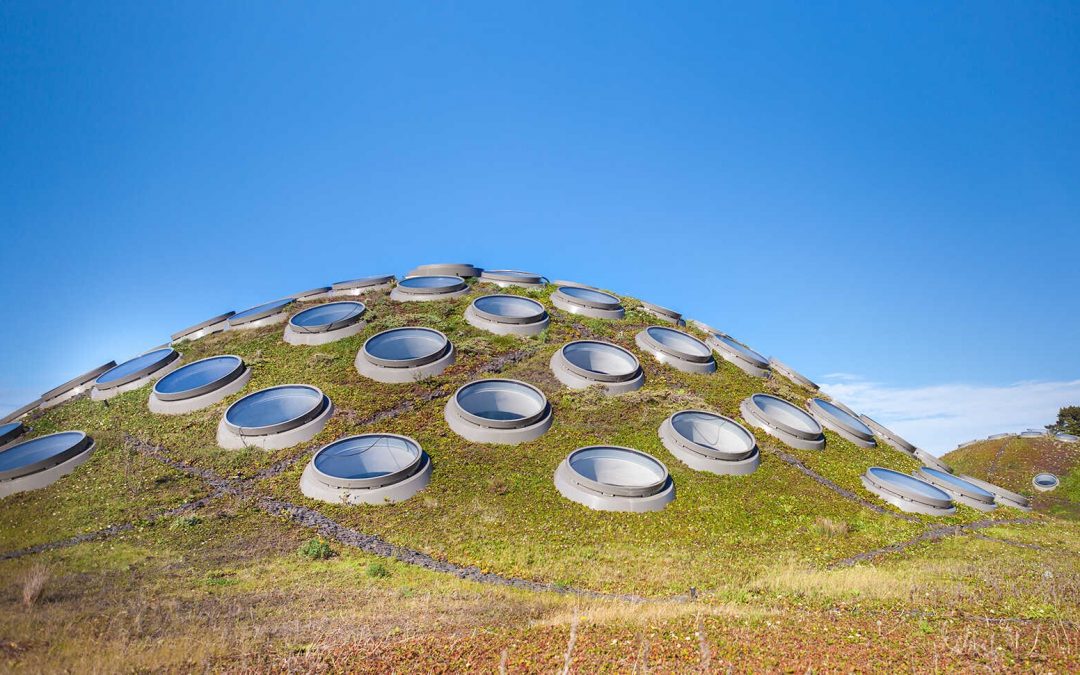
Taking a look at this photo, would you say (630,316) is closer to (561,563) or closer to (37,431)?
(561,563)

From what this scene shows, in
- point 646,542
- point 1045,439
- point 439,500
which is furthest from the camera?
point 1045,439

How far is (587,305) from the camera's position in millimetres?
47000

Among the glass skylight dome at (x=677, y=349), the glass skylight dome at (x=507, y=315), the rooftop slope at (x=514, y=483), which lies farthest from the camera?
the glass skylight dome at (x=507, y=315)

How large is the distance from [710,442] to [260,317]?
3613 centimetres

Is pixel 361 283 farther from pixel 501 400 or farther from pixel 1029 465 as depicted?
pixel 1029 465

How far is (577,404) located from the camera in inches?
1390

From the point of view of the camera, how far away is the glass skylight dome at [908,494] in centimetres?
3169

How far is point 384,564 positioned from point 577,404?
54.2 feet

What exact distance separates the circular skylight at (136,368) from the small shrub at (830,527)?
44.4 m

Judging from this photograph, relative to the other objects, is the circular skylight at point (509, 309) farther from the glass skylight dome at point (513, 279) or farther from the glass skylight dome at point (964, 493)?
the glass skylight dome at point (964, 493)

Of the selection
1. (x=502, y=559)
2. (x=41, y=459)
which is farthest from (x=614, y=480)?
(x=41, y=459)

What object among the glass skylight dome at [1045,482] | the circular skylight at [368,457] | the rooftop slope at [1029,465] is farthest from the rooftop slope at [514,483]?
the glass skylight dome at [1045,482]

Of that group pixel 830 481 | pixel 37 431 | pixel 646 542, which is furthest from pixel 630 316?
pixel 37 431

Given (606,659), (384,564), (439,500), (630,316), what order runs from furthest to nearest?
(630,316)
(439,500)
(384,564)
(606,659)
